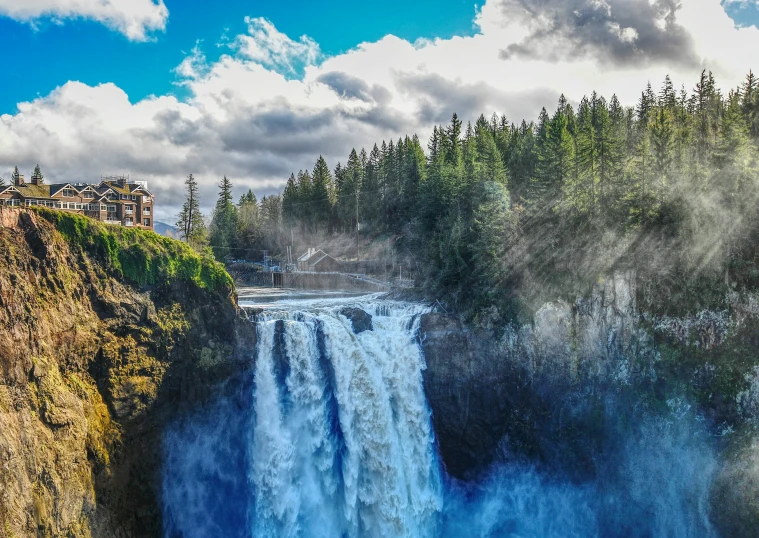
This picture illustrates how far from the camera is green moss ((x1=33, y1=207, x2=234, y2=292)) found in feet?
90.3

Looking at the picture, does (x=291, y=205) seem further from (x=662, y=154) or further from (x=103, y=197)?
(x=662, y=154)

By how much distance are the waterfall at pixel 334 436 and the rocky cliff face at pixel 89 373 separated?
12.0ft

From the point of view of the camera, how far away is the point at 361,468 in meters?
33.2

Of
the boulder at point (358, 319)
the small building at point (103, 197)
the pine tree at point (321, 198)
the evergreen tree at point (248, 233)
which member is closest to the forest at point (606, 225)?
the boulder at point (358, 319)

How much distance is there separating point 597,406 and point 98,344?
31.0 m

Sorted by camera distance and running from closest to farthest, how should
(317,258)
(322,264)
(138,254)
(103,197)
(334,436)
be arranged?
(138,254) → (334,436) → (103,197) → (322,264) → (317,258)

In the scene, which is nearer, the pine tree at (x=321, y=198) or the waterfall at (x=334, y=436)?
the waterfall at (x=334, y=436)

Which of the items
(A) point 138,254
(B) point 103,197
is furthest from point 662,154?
(B) point 103,197

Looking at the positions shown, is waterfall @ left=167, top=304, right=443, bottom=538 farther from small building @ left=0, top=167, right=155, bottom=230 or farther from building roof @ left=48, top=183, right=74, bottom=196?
building roof @ left=48, top=183, right=74, bottom=196

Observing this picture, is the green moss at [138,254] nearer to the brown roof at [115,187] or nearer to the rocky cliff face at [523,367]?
the rocky cliff face at [523,367]

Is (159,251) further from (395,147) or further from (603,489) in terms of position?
(395,147)

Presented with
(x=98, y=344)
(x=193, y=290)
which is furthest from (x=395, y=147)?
(x=98, y=344)

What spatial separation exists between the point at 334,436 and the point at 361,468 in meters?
2.71

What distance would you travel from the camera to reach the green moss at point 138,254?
2753 centimetres
